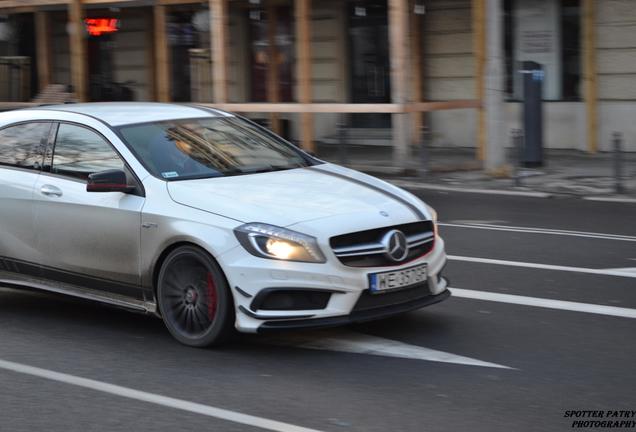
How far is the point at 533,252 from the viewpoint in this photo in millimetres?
10906

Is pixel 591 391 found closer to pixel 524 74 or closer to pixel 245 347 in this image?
pixel 245 347

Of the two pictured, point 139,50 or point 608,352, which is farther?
point 139,50

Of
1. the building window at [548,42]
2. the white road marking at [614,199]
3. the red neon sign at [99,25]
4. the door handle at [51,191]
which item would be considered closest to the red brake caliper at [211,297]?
the door handle at [51,191]

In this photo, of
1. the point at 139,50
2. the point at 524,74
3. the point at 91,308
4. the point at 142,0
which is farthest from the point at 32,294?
the point at 139,50

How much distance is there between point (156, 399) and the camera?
6.05m

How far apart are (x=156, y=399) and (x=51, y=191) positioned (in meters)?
2.33

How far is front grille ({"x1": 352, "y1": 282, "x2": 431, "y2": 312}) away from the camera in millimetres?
6828

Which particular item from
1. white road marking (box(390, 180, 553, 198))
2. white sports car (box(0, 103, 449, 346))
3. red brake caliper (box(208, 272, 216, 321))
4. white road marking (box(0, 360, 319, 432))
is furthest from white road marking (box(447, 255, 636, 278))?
white road marking (box(390, 180, 553, 198))

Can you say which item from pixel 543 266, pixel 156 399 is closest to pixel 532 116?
pixel 543 266

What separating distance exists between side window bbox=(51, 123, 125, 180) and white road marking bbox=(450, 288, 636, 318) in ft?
9.52

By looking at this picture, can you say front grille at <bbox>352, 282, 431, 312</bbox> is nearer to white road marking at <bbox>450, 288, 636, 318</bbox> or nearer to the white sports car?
the white sports car

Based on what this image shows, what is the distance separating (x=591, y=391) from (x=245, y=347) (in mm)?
2230

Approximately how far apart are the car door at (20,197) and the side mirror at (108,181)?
839 mm

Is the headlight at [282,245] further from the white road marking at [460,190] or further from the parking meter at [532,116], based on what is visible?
the parking meter at [532,116]
